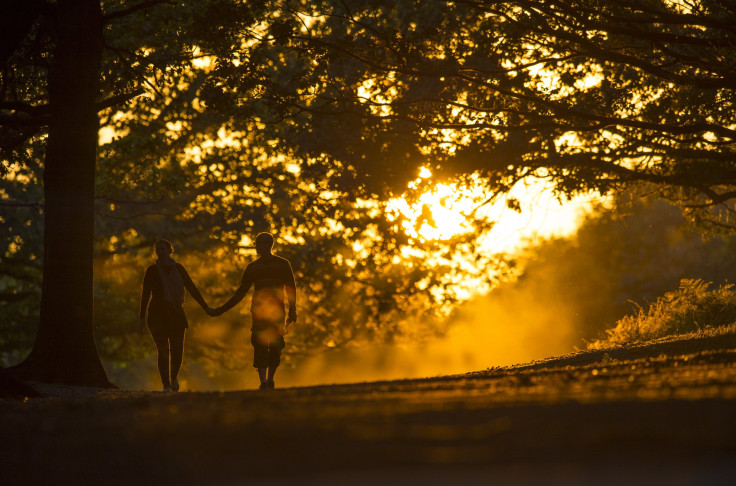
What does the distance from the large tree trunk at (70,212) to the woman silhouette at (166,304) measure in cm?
98

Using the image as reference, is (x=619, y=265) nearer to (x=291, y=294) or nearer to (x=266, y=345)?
(x=291, y=294)

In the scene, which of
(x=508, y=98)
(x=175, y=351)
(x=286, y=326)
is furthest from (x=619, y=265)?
(x=175, y=351)

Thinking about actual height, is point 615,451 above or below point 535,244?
below

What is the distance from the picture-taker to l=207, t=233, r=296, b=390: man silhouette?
1227cm

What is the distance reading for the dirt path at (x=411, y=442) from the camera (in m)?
4.76

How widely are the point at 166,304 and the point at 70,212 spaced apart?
6.15 ft

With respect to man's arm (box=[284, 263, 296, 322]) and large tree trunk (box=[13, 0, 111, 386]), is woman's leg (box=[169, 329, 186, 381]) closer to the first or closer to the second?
large tree trunk (box=[13, 0, 111, 386])

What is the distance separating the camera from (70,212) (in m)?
13.3

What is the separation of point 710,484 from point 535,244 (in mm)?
47132

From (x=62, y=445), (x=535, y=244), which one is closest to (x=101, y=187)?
(x=62, y=445)

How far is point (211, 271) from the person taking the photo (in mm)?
31859

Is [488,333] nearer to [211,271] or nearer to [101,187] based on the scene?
[211,271]

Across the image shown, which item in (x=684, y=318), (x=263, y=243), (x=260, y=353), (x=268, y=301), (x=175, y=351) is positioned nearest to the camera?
(x=263, y=243)

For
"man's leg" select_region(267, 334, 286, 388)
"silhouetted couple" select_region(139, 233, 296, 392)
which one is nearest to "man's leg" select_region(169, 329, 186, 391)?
"silhouetted couple" select_region(139, 233, 296, 392)
